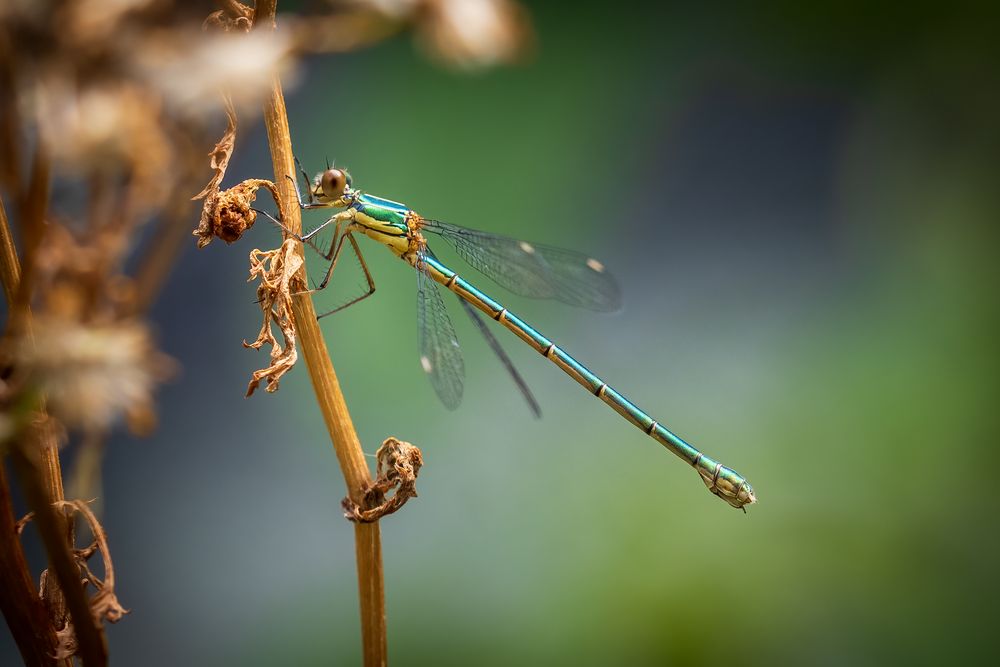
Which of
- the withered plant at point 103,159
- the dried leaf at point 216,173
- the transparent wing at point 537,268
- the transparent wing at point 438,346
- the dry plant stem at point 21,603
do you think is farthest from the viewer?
the transparent wing at point 537,268

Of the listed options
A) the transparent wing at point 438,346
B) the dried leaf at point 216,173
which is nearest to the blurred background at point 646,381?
the transparent wing at point 438,346

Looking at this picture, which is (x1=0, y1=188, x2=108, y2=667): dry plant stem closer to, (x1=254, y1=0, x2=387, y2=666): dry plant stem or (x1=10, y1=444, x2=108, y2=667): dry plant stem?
(x1=10, y1=444, x2=108, y2=667): dry plant stem

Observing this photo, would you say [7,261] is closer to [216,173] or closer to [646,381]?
[216,173]

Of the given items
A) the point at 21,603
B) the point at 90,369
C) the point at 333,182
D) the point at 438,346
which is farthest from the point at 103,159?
the point at 438,346

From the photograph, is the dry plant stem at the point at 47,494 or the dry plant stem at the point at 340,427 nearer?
the dry plant stem at the point at 47,494

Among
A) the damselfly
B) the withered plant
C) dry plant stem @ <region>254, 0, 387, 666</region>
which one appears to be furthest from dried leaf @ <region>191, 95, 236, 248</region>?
the damselfly

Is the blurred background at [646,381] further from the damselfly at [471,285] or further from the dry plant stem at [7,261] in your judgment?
the dry plant stem at [7,261]
